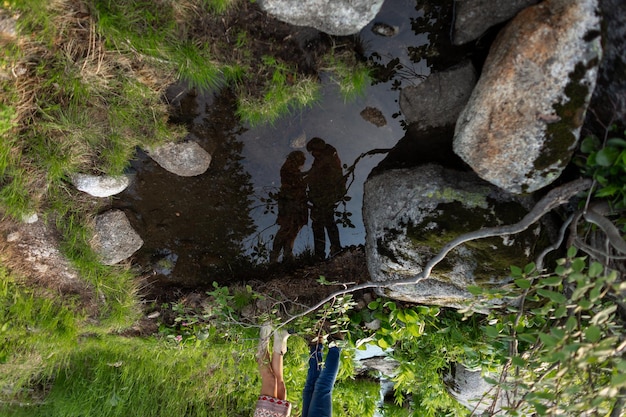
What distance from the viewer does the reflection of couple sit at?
10.9 feet

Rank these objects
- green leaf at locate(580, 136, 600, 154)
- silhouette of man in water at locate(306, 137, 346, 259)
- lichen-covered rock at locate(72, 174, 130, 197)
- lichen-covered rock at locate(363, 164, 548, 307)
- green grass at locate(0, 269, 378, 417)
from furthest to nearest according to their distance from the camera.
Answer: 1. green grass at locate(0, 269, 378, 417)
2. silhouette of man in water at locate(306, 137, 346, 259)
3. lichen-covered rock at locate(72, 174, 130, 197)
4. lichen-covered rock at locate(363, 164, 548, 307)
5. green leaf at locate(580, 136, 600, 154)

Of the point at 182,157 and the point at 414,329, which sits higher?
the point at 182,157

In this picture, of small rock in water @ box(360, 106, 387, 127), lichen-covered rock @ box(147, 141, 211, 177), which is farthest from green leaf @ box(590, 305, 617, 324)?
lichen-covered rock @ box(147, 141, 211, 177)

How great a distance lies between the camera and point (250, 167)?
337cm

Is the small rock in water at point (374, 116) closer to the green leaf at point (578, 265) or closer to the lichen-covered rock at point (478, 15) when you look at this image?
the lichen-covered rock at point (478, 15)

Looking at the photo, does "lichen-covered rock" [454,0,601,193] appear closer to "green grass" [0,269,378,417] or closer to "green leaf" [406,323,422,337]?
"green leaf" [406,323,422,337]

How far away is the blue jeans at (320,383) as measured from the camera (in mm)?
3604

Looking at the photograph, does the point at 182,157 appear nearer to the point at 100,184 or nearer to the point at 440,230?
the point at 100,184

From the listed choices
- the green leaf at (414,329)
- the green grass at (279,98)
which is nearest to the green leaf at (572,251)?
the green leaf at (414,329)

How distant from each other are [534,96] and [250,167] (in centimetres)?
209

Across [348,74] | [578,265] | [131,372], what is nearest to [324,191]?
[348,74]

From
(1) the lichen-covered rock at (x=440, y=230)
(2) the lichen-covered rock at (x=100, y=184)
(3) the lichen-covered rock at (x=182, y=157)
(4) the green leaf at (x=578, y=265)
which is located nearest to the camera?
(4) the green leaf at (x=578, y=265)

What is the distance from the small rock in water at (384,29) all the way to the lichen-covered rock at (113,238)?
96.5 inches

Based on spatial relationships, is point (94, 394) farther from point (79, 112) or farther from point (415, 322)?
point (415, 322)
